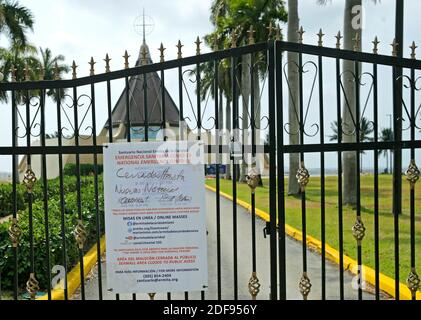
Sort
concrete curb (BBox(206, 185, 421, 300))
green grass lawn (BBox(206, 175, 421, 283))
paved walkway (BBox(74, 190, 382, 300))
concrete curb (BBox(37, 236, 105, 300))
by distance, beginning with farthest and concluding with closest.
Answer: green grass lawn (BBox(206, 175, 421, 283)), paved walkway (BBox(74, 190, 382, 300)), concrete curb (BBox(206, 185, 421, 300)), concrete curb (BBox(37, 236, 105, 300))

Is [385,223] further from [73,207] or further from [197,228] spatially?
[197,228]

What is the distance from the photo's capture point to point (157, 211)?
3.72 m

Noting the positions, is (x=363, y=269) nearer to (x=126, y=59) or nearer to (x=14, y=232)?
(x=126, y=59)

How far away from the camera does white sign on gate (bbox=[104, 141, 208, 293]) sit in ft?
12.2

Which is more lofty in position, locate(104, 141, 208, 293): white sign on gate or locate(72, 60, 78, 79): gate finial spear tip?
locate(72, 60, 78, 79): gate finial spear tip

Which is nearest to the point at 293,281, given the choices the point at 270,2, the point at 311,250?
the point at 311,250

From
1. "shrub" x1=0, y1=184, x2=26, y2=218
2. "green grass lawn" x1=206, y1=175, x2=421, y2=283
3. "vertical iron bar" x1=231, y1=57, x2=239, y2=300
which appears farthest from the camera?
"shrub" x1=0, y1=184, x2=26, y2=218

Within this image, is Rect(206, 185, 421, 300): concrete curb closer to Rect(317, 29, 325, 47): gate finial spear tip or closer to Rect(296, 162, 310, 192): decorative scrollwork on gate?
Rect(296, 162, 310, 192): decorative scrollwork on gate

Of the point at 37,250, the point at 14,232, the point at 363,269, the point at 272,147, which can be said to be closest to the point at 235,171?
the point at 272,147

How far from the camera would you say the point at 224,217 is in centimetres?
1301

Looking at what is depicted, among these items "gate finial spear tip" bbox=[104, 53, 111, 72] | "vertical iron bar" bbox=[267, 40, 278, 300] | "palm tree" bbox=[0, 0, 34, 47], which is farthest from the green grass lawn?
"palm tree" bbox=[0, 0, 34, 47]

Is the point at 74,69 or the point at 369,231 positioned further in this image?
the point at 369,231

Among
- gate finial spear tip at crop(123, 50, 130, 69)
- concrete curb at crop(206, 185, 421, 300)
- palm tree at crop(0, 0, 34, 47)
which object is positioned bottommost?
concrete curb at crop(206, 185, 421, 300)
